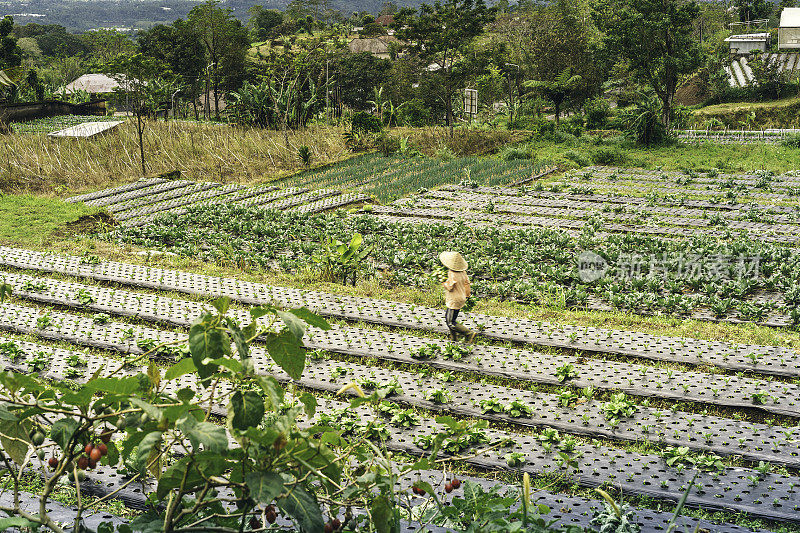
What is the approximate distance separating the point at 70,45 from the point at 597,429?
295ft

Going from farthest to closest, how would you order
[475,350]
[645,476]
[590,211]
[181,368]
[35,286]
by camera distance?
[590,211]
[35,286]
[475,350]
[645,476]
[181,368]

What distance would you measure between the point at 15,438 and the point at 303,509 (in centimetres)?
83

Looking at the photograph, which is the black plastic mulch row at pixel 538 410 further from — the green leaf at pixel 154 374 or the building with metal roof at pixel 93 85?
the building with metal roof at pixel 93 85

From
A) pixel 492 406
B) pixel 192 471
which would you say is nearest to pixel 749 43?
pixel 492 406

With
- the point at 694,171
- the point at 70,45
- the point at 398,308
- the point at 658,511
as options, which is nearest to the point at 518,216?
the point at 398,308

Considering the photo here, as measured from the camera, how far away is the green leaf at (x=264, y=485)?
1529 millimetres

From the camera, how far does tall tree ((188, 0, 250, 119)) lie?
1305 inches

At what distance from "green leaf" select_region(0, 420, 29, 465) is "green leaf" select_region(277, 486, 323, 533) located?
0.78m

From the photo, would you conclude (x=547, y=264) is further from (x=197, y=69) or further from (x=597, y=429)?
(x=197, y=69)

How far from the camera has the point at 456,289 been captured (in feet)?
20.0

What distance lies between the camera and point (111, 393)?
67.1 inches

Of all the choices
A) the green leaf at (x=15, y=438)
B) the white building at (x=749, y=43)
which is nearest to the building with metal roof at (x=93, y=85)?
the white building at (x=749, y=43)

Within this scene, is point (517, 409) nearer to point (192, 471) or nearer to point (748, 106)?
point (192, 471)

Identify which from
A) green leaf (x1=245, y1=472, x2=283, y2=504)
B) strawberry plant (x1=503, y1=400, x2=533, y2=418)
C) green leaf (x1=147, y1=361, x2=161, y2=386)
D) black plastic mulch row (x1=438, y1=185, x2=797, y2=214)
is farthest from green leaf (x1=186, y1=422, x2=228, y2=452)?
black plastic mulch row (x1=438, y1=185, x2=797, y2=214)
